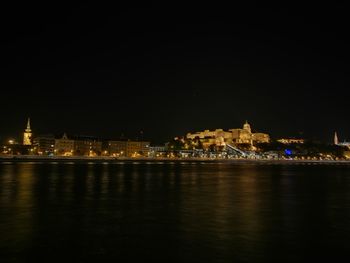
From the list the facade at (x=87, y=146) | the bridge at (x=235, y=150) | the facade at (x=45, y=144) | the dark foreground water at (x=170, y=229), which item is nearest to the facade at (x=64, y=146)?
the facade at (x=87, y=146)

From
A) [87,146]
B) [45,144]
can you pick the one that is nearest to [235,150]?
[87,146]

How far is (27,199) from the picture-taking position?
1955 cm

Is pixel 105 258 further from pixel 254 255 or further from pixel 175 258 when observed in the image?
pixel 254 255

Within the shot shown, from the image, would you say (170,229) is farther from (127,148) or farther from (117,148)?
(127,148)

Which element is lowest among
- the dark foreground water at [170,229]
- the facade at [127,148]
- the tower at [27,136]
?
the dark foreground water at [170,229]

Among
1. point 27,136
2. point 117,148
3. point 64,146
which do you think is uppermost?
point 27,136

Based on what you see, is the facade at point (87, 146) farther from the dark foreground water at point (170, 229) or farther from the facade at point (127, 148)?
the dark foreground water at point (170, 229)

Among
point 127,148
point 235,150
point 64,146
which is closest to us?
point 64,146

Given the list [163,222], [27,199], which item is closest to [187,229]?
[163,222]

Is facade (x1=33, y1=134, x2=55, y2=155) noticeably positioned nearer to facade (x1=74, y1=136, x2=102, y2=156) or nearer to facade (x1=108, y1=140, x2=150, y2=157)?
facade (x1=74, y1=136, x2=102, y2=156)

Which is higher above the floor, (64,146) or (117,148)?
(64,146)

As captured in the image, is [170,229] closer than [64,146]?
Yes

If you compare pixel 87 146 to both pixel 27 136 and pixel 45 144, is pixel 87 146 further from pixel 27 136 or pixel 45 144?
pixel 27 136

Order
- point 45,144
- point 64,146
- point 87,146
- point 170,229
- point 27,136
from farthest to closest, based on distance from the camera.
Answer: point 27,136 < point 87,146 < point 45,144 < point 64,146 < point 170,229
